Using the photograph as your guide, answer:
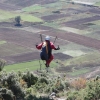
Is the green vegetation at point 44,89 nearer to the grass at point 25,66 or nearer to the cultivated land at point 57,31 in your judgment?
the cultivated land at point 57,31

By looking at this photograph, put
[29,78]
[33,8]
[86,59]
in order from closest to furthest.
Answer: [29,78]
[86,59]
[33,8]

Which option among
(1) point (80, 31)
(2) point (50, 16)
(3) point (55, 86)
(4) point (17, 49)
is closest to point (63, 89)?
(3) point (55, 86)

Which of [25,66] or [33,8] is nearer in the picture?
[25,66]

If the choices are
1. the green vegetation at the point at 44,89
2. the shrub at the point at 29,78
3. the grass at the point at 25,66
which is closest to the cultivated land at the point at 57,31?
the grass at the point at 25,66

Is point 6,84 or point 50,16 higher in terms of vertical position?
point 6,84

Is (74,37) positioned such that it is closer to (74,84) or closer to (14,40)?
(14,40)

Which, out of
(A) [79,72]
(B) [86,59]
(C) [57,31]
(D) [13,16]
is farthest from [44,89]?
(D) [13,16]

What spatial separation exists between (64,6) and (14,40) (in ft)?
151

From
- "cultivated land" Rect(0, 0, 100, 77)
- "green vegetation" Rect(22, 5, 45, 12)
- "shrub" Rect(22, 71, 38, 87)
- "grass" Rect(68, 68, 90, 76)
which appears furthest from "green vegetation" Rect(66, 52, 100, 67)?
"green vegetation" Rect(22, 5, 45, 12)

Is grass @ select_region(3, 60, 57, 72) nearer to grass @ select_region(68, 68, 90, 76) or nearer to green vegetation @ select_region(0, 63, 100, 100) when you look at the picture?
grass @ select_region(68, 68, 90, 76)

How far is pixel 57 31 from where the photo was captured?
8388 cm

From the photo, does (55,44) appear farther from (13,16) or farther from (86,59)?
(13,16)

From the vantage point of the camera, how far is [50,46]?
11.4m

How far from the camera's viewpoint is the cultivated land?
6047 cm
